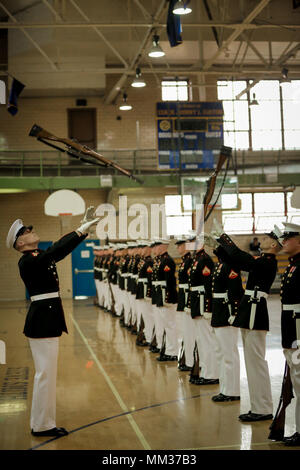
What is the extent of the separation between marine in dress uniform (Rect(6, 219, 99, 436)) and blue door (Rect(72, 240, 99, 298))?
47.5ft

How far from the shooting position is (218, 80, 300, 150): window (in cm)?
2022

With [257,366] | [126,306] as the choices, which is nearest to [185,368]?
[257,366]

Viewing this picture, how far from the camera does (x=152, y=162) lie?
19938 mm

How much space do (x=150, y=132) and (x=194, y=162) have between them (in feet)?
15.0

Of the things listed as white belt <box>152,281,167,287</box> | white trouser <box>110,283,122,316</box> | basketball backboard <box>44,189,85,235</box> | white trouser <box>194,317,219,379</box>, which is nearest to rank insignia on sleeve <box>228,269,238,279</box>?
white trouser <box>194,317,219,379</box>

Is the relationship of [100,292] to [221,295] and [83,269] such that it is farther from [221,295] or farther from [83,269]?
[221,295]

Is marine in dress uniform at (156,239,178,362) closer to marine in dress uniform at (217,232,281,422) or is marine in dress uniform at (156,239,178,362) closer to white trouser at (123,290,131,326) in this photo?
marine in dress uniform at (217,232,281,422)

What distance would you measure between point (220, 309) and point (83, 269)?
14.0 metres

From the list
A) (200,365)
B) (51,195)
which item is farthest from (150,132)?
(200,365)

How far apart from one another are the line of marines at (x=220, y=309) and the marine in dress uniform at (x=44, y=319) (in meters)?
1.48

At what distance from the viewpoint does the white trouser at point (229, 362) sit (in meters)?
5.83

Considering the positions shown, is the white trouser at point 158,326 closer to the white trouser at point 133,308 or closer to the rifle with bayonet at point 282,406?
the white trouser at point 133,308

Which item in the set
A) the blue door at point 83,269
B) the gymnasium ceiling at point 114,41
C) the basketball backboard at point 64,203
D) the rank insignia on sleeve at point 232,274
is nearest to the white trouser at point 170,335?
the rank insignia on sleeve at point 232,274

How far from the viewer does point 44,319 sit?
15.8 ft
